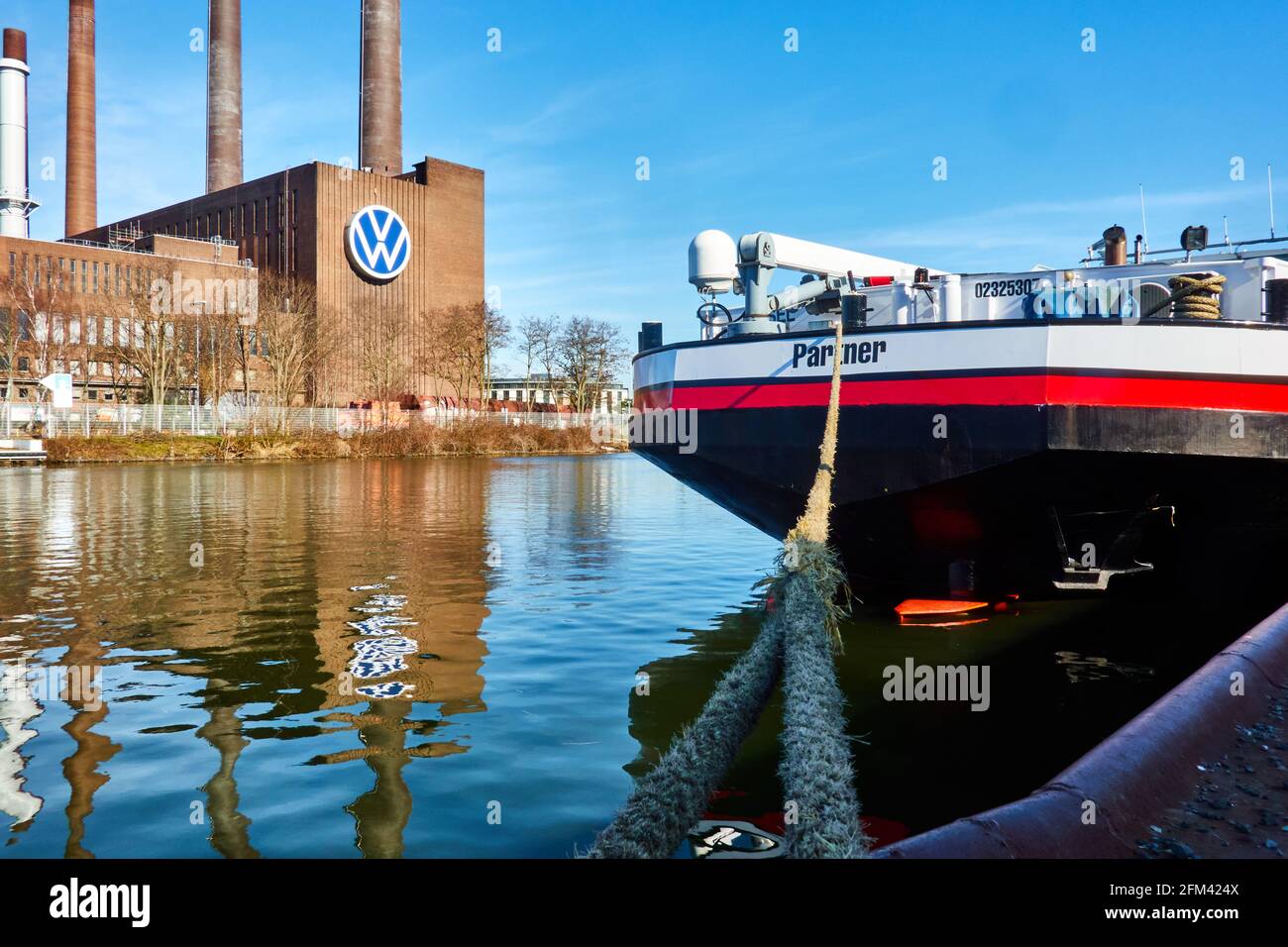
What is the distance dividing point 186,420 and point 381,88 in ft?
131

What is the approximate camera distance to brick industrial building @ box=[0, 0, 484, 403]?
7106 cm

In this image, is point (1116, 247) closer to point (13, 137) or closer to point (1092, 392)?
point (1092, 392)

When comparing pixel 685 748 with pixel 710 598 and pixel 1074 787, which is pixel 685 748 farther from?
pixel 710 598

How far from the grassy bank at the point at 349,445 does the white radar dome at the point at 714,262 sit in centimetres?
3383

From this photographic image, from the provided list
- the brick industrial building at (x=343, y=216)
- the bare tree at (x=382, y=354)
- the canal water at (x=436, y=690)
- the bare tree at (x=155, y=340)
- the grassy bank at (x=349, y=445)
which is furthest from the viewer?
the brick industrial building at (x=343, y=216)

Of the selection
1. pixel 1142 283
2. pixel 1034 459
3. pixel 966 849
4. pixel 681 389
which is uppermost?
pixel 1142 283

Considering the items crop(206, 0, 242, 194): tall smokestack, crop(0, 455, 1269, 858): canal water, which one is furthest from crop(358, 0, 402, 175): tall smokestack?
crop(0, 455, 1269, 858): canal water

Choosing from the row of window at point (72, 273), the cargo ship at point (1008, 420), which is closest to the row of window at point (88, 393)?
the row of window at point (72, 273)

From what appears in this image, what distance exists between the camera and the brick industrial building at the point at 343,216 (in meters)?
Answer: 71.1

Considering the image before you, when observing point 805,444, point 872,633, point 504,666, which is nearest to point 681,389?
point 805,444

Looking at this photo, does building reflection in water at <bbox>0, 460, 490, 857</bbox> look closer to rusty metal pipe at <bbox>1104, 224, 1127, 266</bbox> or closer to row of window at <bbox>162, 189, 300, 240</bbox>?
rusty metal pipe at <bbox>1104, 224, 1127, 266</bbox>

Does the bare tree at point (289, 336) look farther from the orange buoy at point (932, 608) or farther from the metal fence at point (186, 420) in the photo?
the orange buoy at point (932, 608)

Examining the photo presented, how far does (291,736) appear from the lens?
209 inches
